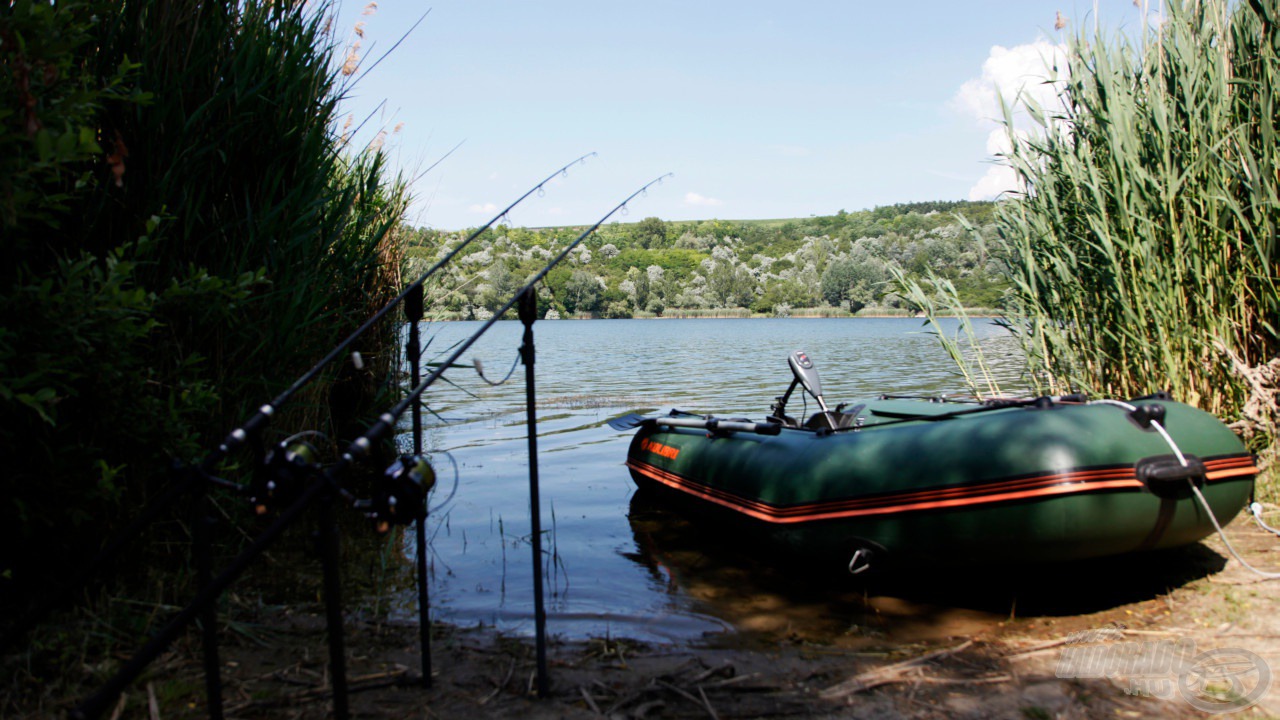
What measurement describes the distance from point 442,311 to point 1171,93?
637 cm

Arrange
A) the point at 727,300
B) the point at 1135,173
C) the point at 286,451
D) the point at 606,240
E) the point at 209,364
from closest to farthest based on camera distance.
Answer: the point at 286,451 → the point at 209,364 → the point at 1135,173 → the point at 606,240 → the point at 727,300

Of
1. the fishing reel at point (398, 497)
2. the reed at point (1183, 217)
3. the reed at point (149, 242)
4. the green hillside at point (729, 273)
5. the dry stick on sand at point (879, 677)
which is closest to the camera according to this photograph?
the fishing reel at point (398, 497)

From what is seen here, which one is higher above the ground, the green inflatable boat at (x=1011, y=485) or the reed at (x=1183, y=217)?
the reed at (x=1183, y=217)

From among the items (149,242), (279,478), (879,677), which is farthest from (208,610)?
(879,677)

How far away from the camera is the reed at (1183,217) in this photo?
5004 millimetres

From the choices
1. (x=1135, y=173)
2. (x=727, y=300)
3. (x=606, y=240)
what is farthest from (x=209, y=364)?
(x=727, y=300)

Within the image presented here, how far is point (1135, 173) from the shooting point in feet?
16.9

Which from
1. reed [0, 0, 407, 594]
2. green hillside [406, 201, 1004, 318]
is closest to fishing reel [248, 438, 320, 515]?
reed [0, 0, 407, 594]

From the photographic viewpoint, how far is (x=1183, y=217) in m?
5.10

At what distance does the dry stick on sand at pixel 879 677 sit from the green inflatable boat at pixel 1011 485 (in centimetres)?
65

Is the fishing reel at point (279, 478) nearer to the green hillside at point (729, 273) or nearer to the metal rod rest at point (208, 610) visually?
the metal rod rest at point (208, 610)

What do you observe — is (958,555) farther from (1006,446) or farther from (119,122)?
(119,122)

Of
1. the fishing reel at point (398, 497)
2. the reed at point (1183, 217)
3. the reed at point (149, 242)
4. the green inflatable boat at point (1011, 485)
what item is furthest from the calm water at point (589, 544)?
the reed at point (1183, 217)

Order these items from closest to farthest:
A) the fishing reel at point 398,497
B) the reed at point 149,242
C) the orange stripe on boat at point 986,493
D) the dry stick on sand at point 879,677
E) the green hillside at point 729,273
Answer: the fishing reel at point 398,497 < the reed at point 149,242 < the dry stick on sand at point 879,677 < the orange stripe on boat at point 986,493 < the green hillside at point 729,273
